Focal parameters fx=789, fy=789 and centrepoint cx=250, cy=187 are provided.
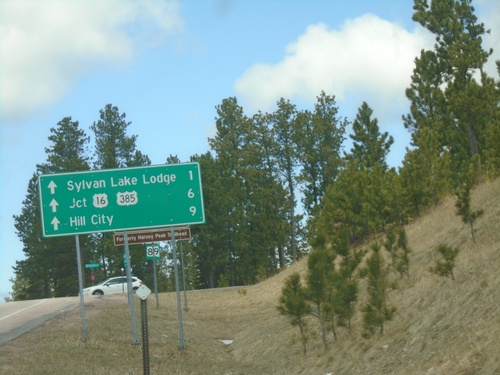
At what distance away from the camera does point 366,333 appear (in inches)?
500

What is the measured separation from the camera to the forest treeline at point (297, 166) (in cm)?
3133

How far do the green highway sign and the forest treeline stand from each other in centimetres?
857

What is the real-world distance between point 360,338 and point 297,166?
49654 mm

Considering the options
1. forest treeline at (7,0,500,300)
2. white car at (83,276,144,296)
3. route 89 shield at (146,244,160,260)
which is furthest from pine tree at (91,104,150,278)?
route 89 shield at (146,244,160,260)

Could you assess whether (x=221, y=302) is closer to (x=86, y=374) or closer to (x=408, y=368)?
(x=86, y=374)

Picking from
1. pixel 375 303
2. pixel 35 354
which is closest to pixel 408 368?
pixel 375 303

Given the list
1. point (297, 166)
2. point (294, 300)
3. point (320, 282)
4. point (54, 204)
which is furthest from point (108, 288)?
point (320, 282)

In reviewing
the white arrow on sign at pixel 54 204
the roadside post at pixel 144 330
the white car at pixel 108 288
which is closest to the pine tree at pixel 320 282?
the roadside post at pixel 144 330

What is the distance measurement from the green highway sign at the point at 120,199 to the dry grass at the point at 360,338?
277 centimetres

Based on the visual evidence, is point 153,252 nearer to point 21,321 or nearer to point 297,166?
point 21,321

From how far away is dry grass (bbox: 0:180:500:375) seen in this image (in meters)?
10.1

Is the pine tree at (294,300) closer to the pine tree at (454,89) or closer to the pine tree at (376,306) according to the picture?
the pine tree at (376,306)

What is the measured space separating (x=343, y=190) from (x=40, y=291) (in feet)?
185

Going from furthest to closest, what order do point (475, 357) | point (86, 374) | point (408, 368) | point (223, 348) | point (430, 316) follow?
point (223, 348) → point (86, 374) → point (430, 316) → point (408, 368) → point (475, 357)
